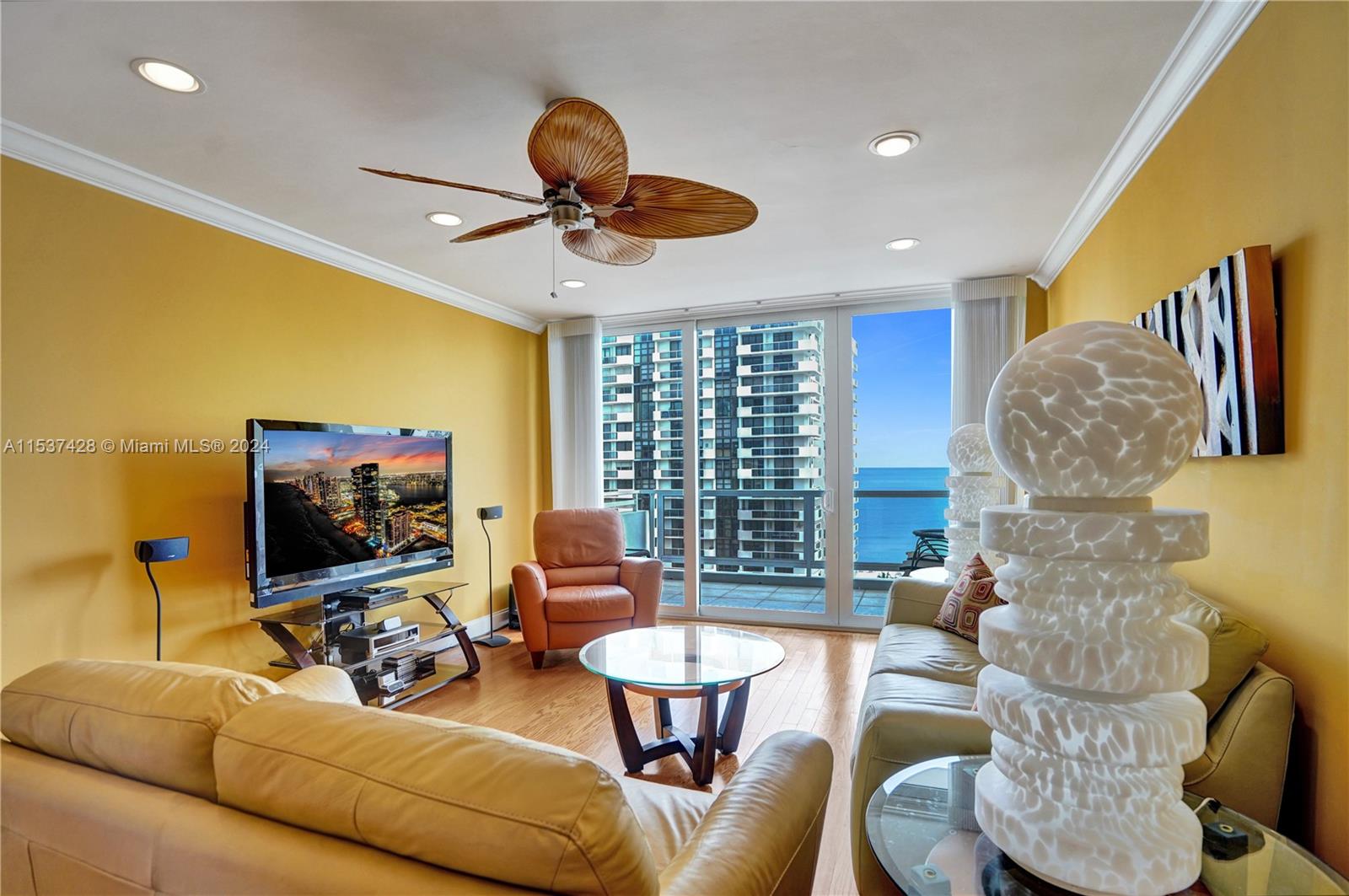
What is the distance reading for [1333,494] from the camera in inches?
52.9

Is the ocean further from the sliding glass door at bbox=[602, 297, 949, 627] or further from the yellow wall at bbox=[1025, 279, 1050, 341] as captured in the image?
the yellow wall at bbox=[1025, 279, 1050, 341]

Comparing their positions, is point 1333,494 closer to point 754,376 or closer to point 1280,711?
point 1280,711

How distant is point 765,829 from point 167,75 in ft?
8.68

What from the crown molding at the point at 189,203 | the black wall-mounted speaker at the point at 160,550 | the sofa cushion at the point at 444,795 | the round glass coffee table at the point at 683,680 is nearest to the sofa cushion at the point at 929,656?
the round glass coffee table at the point at 683,680

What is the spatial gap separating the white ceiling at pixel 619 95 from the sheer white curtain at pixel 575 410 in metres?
2.23

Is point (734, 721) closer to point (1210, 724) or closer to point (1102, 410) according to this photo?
point (1210, 724)

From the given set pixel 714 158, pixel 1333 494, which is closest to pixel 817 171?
pixel 714 158

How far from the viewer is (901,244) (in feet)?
12.1

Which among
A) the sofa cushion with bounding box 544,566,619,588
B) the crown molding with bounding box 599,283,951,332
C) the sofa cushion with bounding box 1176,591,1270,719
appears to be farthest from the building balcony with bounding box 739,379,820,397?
the sofa cushion with bounding box 1176,591,1270,719

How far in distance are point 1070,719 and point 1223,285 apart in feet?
4.57

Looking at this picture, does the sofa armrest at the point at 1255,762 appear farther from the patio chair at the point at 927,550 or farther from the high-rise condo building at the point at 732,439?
the high-rise condo building at the point at 732,439

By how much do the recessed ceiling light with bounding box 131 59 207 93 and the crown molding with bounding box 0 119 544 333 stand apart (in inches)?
29.3

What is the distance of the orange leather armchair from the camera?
4023mm

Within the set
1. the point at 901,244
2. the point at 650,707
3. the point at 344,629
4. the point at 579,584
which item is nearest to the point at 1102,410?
the point at 650,707
